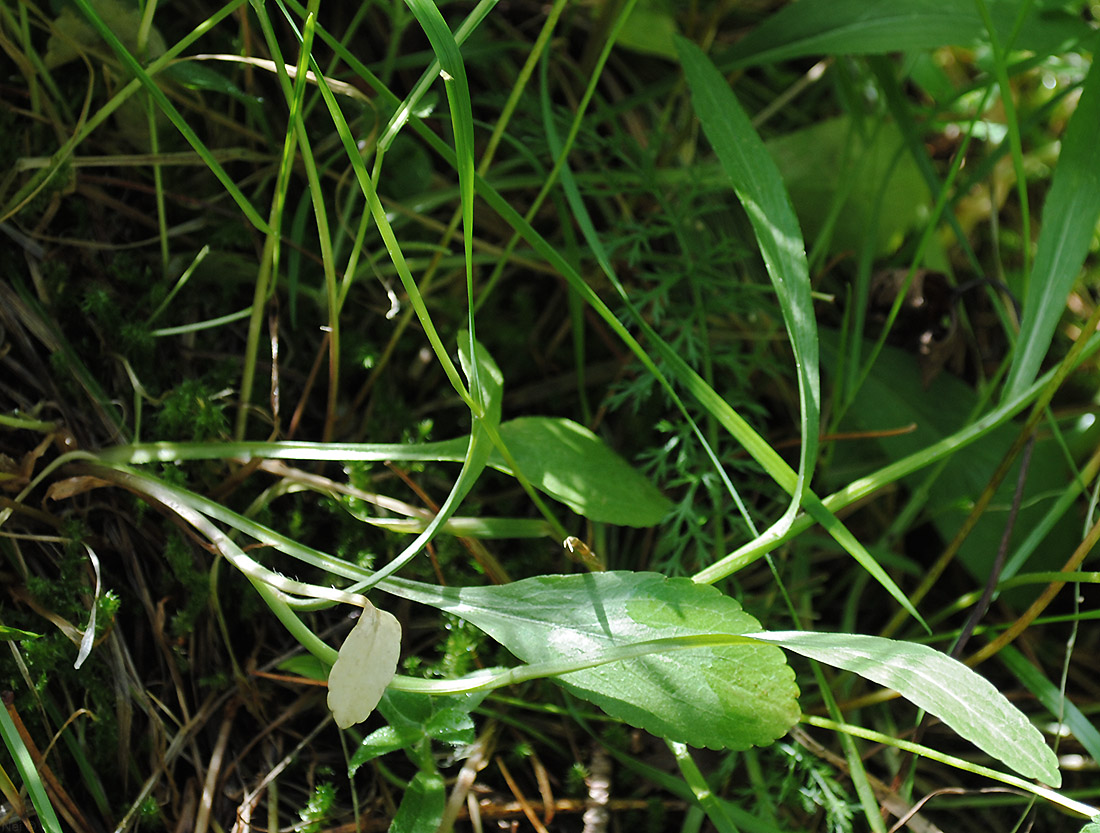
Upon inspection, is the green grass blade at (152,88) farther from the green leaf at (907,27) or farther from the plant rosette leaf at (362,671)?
the green leaf at (907,27)

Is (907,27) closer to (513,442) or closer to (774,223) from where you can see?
(774,223)

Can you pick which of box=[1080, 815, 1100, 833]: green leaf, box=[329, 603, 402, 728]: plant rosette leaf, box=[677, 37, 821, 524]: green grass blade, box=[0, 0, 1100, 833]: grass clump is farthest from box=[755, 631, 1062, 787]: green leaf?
box=[329, 603, 402, 728]: plant rosette leaf

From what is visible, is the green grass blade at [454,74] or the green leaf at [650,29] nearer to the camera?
the green grass blade at [454,74]

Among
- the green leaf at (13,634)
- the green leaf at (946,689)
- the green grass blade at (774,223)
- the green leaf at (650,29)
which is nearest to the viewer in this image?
the green leaf at (946,689)

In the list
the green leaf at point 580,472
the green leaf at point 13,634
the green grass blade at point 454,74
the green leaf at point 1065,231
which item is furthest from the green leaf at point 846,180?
the green leaf at point 13,634

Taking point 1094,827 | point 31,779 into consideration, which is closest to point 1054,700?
point 1094,827
